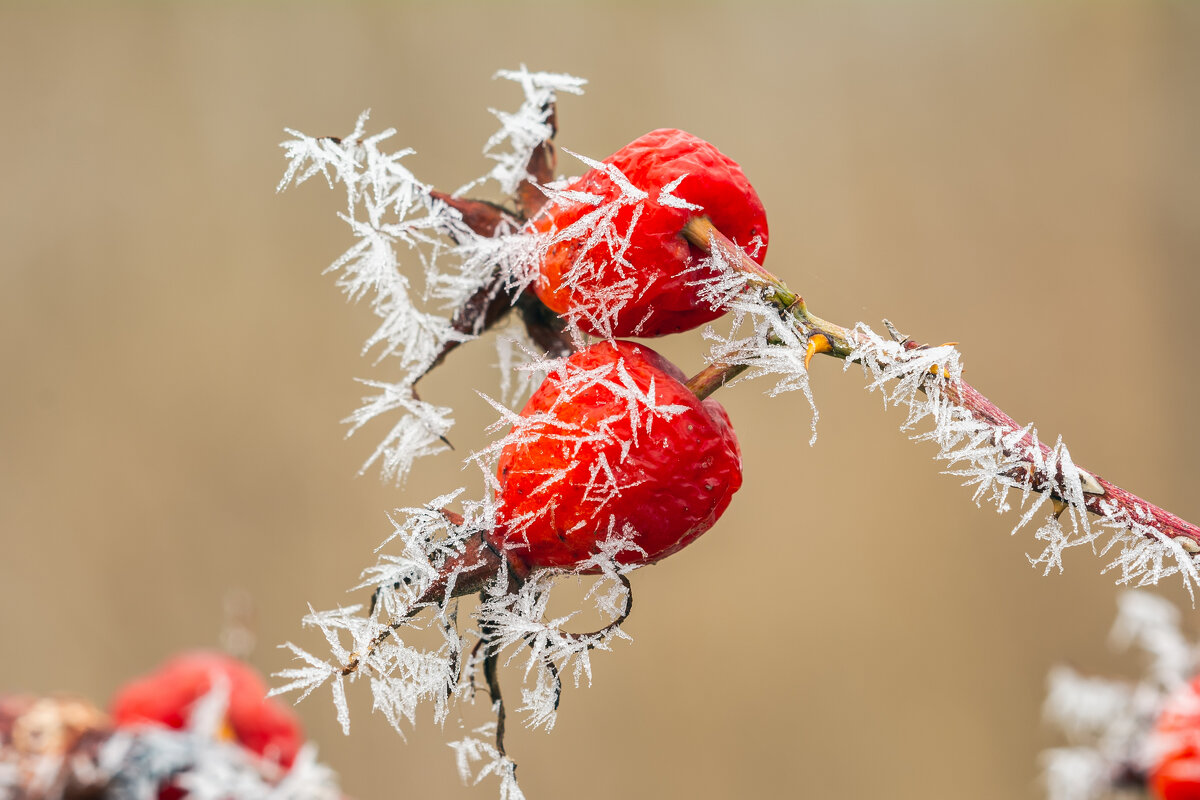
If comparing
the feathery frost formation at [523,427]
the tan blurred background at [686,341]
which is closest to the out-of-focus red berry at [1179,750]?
the feathery frost formation at [523,427]

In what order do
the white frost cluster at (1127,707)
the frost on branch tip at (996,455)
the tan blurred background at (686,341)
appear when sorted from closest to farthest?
the frost on branch tip at (996,455) → the white frost cluster at (1127,707) → the tan blurred background at (686,341)

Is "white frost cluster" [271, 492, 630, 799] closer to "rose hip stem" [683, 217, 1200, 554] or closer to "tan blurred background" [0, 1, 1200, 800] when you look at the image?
"rose hip stem" [683, 217, 1200, 554]

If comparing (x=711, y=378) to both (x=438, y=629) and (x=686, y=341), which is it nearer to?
(x=438, y=629)

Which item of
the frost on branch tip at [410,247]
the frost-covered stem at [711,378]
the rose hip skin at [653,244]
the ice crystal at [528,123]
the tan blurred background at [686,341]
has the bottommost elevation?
the frost-covered stem at [711,378]

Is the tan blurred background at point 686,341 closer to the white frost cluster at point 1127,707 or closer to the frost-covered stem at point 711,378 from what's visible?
the white frost cluster at point 1127,707

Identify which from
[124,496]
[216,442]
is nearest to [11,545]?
[124,496]

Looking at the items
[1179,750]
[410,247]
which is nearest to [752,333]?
[410,247]

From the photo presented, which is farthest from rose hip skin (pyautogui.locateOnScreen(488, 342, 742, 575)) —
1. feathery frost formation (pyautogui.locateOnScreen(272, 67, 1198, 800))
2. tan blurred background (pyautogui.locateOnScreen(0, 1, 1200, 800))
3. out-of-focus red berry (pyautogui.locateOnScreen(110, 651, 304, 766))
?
tan blurred background (pyautogui.locateOnScreen(0, 1, 1200, 800))
